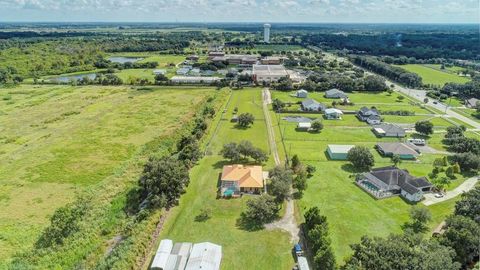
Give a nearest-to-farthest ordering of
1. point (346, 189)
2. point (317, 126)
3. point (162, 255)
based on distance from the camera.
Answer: point (162, 255) < point (346, 189) < point (317, 126)

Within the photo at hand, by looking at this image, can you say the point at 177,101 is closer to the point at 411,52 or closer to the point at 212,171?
the point at 212,171

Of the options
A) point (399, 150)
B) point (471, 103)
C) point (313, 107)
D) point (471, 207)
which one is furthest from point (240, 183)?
point (471, 103)

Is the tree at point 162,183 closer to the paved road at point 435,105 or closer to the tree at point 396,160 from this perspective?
the tree at point 396,160

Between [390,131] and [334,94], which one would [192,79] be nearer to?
[334,94]

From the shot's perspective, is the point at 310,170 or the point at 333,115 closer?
the point at 310,170

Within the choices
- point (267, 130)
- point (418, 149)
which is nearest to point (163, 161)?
point (267, 130)

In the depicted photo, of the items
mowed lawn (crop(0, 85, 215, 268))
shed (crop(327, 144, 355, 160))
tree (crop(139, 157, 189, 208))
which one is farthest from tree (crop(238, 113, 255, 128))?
tree (crop(139, 157, 189, 208))
